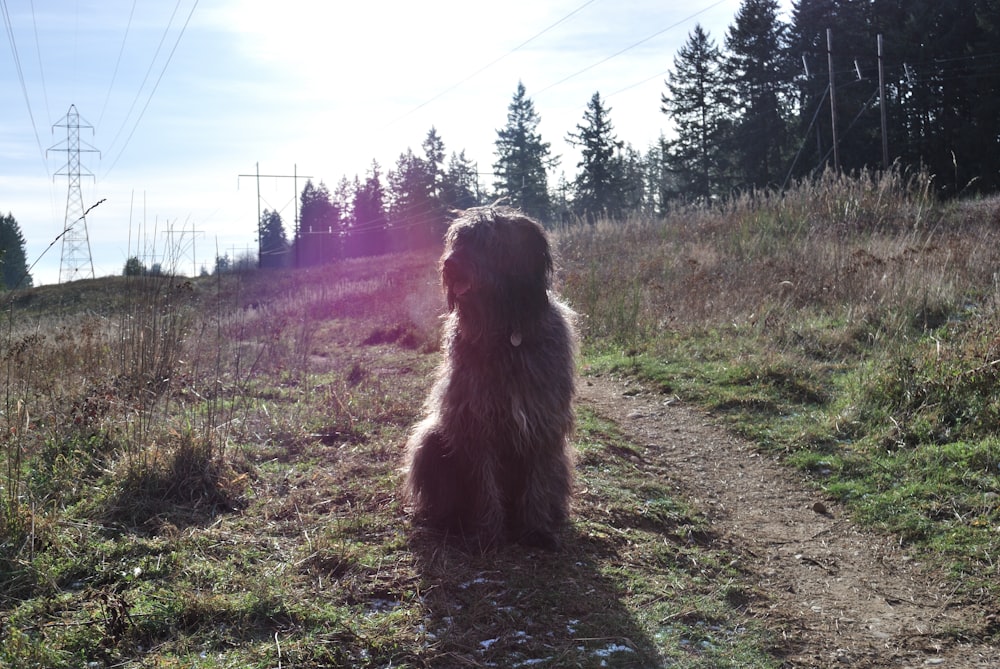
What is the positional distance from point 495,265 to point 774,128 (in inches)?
1533

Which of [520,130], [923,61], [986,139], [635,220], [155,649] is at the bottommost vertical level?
[155,649]

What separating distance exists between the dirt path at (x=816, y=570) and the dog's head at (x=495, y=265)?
1993mm

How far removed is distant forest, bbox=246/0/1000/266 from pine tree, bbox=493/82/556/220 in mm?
103

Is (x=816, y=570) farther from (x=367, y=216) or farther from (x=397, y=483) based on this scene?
(x=367, y=216)

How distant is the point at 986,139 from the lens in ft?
91.7

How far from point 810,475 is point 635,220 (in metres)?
11.7

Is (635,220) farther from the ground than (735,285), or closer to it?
farther from the ground

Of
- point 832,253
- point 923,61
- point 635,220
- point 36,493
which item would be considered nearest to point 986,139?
point 923,61

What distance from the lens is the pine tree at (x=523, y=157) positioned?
38594mm

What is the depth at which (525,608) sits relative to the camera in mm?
3340

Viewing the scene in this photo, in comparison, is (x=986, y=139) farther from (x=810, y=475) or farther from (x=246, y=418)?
(x=246, y=418)

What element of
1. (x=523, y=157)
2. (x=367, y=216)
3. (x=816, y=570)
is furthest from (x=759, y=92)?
(x=816, y=570)

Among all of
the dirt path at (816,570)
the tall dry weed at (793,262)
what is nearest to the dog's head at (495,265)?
the dirt path at (816,570)

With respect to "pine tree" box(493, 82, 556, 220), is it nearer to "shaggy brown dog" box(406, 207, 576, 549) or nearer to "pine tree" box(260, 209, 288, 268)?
"pine tree" box(260, 209, 288, 268)
